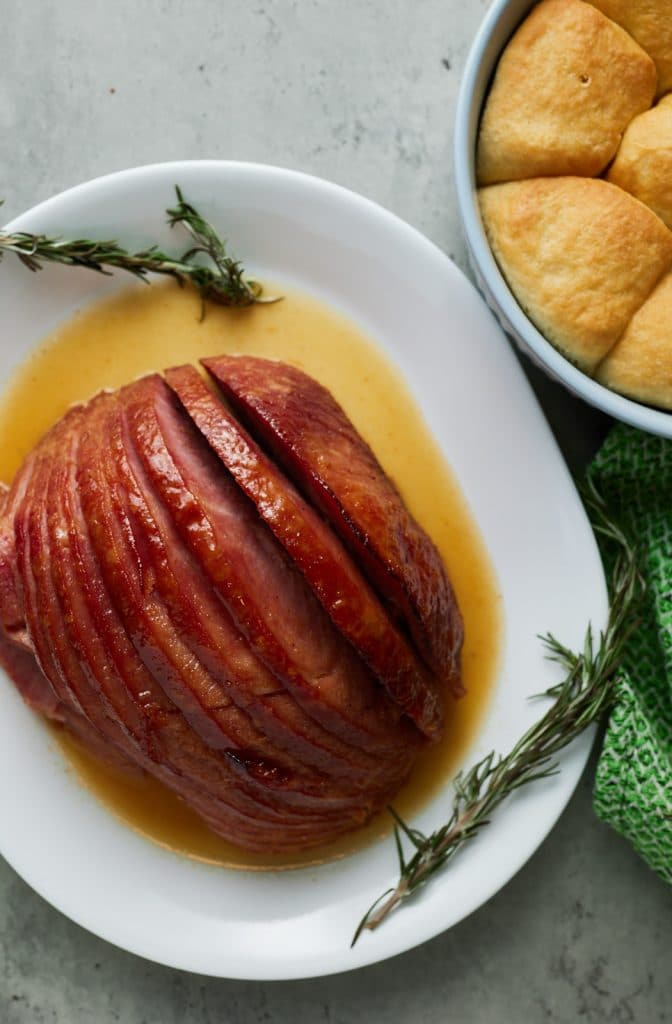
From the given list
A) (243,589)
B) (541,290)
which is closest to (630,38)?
(541,290)

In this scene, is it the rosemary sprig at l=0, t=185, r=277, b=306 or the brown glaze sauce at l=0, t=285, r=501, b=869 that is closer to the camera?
the rosemary sprig at l=0, t=185, r=277, b=306

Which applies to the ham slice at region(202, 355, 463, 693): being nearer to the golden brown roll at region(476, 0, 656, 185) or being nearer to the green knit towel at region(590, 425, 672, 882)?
the green knit towel at region(590, 425, 672, 882)

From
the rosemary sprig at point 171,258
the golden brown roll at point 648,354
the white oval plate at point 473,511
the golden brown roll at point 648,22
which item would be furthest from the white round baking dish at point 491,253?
the rosemary sprig at point 171,258

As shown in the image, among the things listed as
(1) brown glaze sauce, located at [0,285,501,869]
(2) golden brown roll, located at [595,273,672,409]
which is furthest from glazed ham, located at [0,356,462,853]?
(2) golden brown roll, located at [595,273,672,409]

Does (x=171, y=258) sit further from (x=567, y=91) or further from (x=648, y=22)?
(x=648, y=22)

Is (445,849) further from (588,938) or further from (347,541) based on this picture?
(347,541)

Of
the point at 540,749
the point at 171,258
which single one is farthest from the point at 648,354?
the point at 171,258
